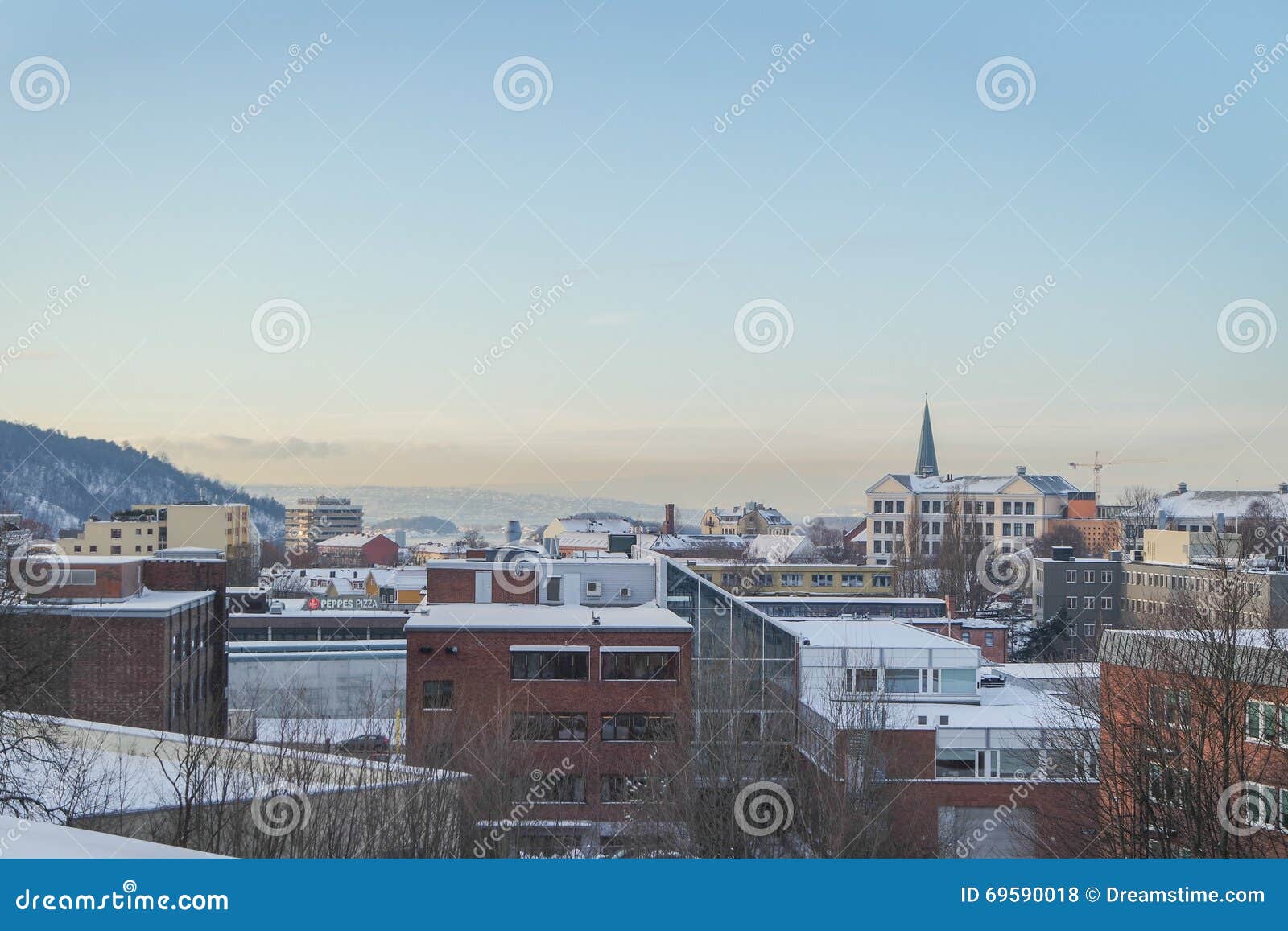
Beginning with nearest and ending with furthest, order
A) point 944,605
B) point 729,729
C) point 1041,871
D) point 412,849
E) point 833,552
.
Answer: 1. point 1041,871
2. point 412,849
3. point 729,729
4. point 944,605
5. point 833,552

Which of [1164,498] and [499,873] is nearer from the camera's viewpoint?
[499,873]

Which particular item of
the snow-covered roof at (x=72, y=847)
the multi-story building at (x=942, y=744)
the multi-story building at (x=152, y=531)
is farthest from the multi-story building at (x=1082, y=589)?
the snow-covered roof at (x=72, y=847)

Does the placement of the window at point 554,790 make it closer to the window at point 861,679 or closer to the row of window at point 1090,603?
the window at point 861,679

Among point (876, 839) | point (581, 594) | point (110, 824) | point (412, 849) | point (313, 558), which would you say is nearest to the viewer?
point (110, 824)

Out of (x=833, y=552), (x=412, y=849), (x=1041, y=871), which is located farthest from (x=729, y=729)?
(x=833, y=552)

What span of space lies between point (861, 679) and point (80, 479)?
164 feet

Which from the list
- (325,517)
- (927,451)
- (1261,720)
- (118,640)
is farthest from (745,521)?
(1261,720)

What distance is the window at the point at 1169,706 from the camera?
8.73 meters

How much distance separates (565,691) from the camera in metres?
16.2

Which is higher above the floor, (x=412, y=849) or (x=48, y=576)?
(x=48, y=576)

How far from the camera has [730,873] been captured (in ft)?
6.27

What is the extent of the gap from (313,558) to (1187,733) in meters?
62.2

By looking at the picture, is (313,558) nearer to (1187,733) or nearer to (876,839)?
(876,839)

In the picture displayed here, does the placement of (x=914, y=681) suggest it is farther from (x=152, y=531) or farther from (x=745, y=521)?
(x=745, y=521)
